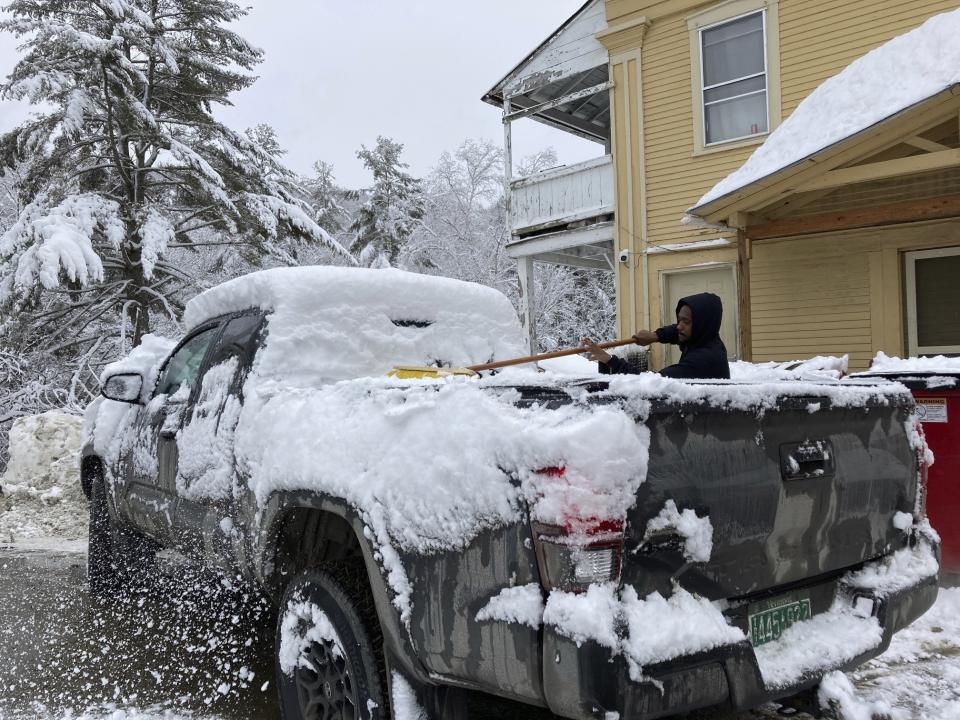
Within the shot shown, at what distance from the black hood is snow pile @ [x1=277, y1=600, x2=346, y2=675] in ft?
9.04

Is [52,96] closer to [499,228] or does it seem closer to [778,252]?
[778,252]

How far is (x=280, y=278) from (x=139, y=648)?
2.24 metres

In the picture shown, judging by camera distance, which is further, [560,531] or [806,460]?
[806,460]

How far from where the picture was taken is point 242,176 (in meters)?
15.6

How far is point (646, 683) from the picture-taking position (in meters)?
1.91

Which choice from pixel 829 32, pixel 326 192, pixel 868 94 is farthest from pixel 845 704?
pixel 326 192

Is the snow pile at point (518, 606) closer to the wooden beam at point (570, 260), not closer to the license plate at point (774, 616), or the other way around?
the license plate at point (774, 616)

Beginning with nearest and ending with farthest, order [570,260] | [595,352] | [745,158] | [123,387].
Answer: [123,387] < [595,352] < [745,158] < [570,260]

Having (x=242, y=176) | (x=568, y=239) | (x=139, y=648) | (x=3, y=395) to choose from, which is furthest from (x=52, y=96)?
(x=139, y=648)

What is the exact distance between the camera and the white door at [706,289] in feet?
39.6

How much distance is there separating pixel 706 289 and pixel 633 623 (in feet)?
36.6

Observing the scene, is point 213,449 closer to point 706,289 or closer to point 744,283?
point 744,283

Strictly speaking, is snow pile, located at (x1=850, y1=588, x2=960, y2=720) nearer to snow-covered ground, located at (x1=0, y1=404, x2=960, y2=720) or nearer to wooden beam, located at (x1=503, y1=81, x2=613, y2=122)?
snow-covered ground, located at (x1=0, y1=404, x2=960, y2=720)

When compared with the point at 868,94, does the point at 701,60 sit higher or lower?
higher
